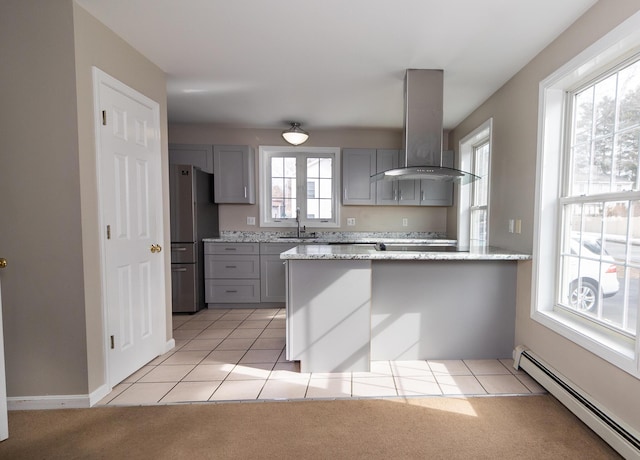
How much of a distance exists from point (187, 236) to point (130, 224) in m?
1.47

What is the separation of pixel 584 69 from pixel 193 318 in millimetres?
4125

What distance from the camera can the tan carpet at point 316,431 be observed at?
1.52m

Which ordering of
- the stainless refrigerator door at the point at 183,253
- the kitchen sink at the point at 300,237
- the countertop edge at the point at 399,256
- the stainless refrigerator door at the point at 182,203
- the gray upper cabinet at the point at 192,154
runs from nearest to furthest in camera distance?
the countertop edge at the point at 399,256 → the stainless refrigerator door at the point at 182,203 → the stainless refrigerator door at the point at 183,253 → the gray upper cabinet at the point at 192,154 → the kitchen sink at the point at 300,237

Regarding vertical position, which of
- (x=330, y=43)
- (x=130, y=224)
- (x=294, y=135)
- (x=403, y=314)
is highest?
(x=330, y=43)

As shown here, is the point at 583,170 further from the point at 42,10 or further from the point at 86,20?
→ the point at 42,10

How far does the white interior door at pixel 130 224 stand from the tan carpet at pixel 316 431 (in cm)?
44

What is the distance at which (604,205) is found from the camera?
5.87ft

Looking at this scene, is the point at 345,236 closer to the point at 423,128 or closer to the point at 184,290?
the point at 423,128

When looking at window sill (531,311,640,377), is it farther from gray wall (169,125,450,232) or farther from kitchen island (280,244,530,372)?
gray wall (169,125,450,232)

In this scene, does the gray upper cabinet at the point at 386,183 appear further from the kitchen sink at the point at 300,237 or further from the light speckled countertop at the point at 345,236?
the kitchen sink at the point at 300,237

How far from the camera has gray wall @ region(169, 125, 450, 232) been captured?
437 cm

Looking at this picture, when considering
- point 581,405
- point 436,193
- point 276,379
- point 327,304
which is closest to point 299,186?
point 436,193

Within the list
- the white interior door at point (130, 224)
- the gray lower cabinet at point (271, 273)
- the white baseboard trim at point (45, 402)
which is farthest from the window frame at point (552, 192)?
the white baseboard trim at point (45, 402)

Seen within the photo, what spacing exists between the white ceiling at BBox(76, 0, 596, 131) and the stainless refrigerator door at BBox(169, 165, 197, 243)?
80 cm
